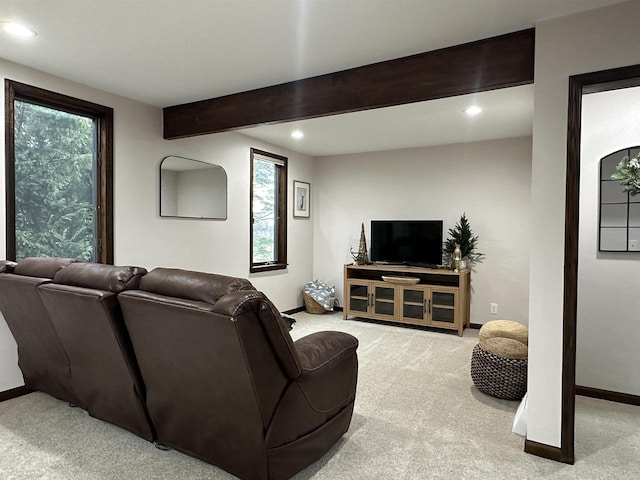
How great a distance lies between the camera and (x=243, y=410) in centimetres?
169

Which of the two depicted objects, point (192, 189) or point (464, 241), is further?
point (464, 241)

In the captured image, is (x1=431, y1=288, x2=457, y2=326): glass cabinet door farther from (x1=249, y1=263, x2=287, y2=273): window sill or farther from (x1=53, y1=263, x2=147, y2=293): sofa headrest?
(x1=53, y1=263, x2=147, y2=293): sofa headrest

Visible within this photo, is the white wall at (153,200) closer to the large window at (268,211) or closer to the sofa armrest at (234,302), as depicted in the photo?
the large window at (268,211)

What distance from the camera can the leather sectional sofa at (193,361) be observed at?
1.57 meters

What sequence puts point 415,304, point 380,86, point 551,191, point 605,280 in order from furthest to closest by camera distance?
point 415,304
point 605,280
point 380,86
point 551,191

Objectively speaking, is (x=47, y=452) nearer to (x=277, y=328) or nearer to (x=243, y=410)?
(x=243, y=410)

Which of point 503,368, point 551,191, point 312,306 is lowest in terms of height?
point 312,306

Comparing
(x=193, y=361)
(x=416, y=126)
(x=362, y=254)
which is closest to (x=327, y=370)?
(x=193, y=361)

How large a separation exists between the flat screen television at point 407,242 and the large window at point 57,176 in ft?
11.3

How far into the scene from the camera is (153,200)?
3.87 metres

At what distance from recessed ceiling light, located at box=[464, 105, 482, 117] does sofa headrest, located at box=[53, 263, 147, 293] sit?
318cm

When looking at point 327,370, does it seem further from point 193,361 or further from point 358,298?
point 358,298

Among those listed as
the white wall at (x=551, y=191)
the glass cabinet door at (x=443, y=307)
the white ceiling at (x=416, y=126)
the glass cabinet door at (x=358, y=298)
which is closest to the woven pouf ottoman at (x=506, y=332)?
the white wall at (x=551, y=191)

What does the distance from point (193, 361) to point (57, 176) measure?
2.43 m
